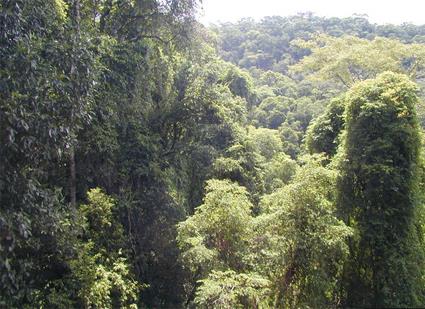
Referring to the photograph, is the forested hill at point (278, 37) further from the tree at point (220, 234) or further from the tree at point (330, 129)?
the tree at point (220, 234)

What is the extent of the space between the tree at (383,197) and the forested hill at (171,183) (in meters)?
0.02

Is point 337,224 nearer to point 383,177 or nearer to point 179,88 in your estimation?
point 383,177

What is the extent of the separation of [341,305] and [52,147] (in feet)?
17.3

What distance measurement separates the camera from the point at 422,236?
7.86 m

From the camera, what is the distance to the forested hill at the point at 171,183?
19.4ft

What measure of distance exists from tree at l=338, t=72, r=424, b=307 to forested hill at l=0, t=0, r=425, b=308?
0.02 metres

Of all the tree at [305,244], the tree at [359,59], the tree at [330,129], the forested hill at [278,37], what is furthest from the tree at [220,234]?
the forested hill at [278,37]

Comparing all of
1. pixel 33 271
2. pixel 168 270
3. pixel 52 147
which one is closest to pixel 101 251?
pixel 33 271

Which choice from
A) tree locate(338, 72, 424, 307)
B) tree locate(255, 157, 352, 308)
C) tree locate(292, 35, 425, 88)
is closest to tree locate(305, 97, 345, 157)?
tree locate(338, 72, 424, 307)

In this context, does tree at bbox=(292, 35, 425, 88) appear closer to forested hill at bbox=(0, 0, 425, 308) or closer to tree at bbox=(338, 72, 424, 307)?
forested hill at bbox=(0, 0, 425, 308)

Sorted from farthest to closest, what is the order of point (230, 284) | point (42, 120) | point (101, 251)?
point (101, 251)
point (230, 284)
point (42, 120)

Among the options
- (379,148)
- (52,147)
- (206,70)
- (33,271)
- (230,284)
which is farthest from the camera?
(206,70)

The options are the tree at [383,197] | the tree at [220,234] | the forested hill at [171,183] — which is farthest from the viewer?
the tree at [220,234]

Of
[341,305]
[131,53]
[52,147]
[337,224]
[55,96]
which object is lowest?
[341,305]
